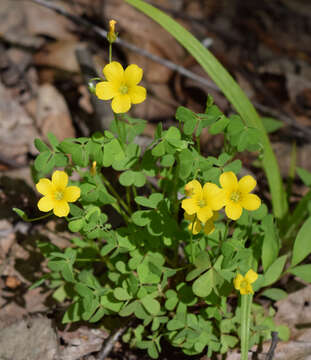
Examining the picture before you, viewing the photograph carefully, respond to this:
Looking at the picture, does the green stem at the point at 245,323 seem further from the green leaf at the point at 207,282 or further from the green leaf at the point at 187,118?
the green leaf at the point at 187,118

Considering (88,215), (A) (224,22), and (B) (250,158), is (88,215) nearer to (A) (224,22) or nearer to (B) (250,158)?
(B) (250,158)

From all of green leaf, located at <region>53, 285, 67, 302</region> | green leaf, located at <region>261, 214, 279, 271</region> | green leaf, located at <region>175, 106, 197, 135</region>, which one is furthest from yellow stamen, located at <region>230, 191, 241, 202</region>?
green leaf, located at <region>53, 285, 67, 302</region>

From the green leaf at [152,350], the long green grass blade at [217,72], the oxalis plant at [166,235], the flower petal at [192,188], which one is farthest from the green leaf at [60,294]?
the long green grass blade at [217,72]

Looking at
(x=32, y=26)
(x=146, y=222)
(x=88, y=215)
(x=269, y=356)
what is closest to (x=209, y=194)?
(x=146, y=222)

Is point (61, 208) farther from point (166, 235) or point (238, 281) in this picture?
point (238, 281)

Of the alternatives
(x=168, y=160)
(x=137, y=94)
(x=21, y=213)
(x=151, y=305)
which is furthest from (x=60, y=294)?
(x=137, y=94)

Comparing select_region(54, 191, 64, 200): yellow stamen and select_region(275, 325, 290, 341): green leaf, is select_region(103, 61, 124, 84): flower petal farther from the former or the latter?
select_region(275, 325, 290, 341): green leaf

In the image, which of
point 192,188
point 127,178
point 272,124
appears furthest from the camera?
Answer: point 272,124
